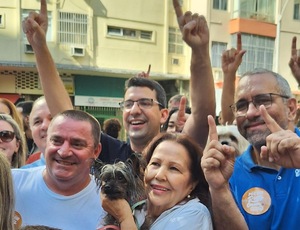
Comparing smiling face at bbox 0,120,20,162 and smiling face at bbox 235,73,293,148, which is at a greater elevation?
smiling face at bbox 235,73,293,148

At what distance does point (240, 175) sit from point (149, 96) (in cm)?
122

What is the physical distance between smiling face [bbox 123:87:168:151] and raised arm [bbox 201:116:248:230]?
121 cm

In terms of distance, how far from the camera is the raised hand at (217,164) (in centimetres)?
209

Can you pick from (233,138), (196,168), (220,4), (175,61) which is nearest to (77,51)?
(175,61)

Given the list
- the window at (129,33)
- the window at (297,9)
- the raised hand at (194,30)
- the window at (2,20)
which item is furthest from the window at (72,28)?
the raised hand at (194,30)

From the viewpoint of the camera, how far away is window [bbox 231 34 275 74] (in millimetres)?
19422

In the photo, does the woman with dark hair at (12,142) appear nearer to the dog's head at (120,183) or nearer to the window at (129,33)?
the dog's head at (120,183)

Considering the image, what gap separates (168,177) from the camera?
86.0 inches

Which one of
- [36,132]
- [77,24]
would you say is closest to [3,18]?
[77,24]

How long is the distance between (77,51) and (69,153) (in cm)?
1552

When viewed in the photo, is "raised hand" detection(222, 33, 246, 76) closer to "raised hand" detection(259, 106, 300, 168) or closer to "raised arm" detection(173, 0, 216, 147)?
"raised arm" detection(173, 0, 216, 147)

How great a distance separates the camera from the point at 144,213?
7.22ft

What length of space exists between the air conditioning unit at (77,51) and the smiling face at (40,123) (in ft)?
45.4

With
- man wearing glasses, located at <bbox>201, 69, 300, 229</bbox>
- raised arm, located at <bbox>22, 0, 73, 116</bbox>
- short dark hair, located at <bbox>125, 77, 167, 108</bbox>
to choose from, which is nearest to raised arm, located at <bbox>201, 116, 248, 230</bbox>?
man wearing glasses, located at <bbox>201, 69, 300, 229</bbox>
